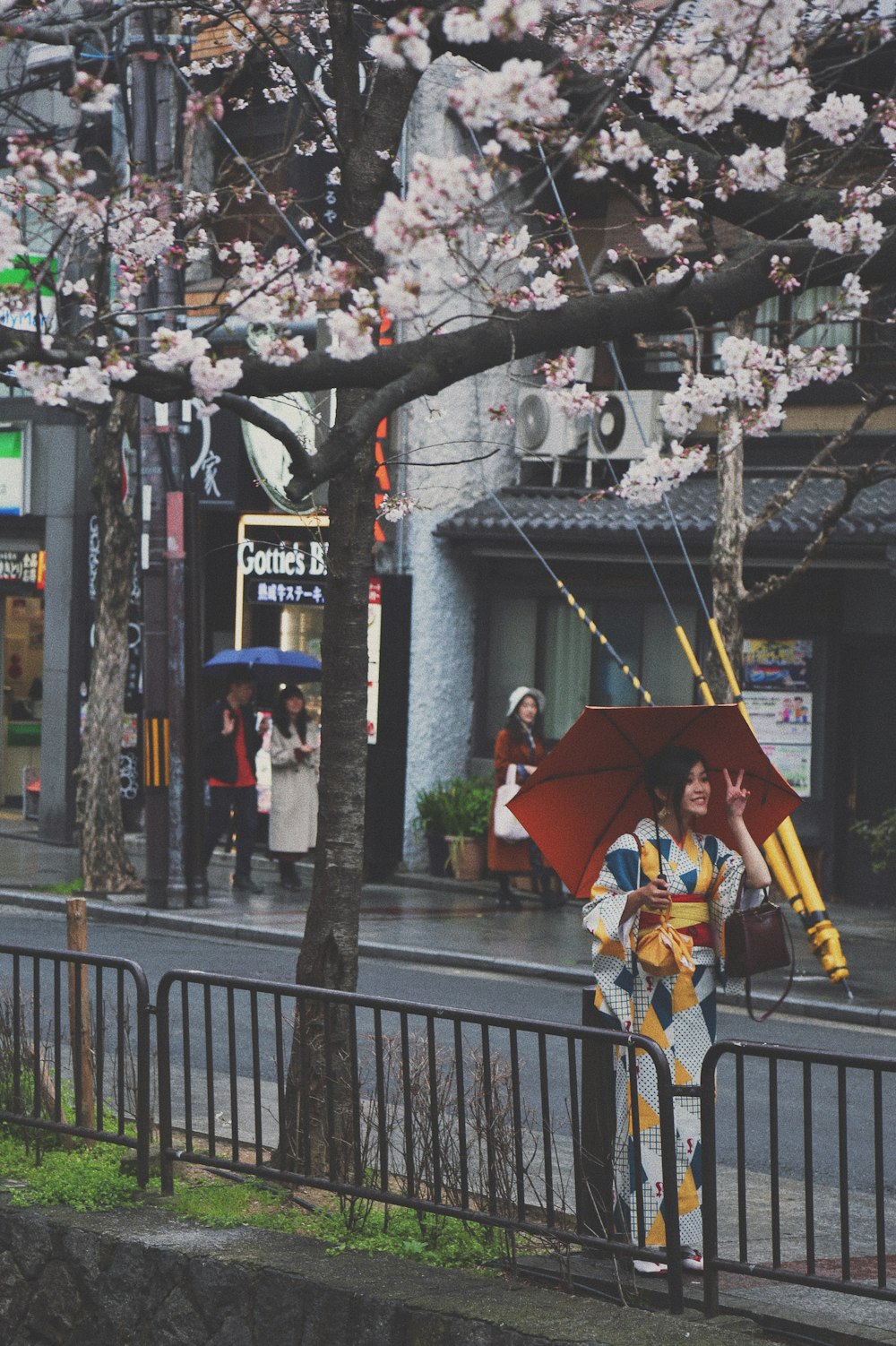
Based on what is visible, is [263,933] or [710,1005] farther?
[263,933]

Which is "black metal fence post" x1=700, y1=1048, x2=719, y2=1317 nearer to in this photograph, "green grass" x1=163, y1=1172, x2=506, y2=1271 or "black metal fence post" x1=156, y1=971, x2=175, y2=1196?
"green grass" x1=163, y1=1172, x2=506, y2=1271

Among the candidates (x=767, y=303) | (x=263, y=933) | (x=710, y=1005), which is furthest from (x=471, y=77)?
(x=767, y=303)

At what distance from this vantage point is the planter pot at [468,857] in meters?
20.0

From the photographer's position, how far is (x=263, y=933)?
52.4 feet

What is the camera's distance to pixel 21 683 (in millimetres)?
25984

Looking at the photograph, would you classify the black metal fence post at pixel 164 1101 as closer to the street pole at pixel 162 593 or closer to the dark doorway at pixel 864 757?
the street pole at pixel 162 593

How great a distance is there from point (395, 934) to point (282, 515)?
6.65 m

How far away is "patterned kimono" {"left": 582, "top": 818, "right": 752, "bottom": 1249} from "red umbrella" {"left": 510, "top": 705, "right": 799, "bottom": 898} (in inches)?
7.7

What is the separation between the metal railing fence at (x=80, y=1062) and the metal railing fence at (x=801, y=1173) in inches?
77.6

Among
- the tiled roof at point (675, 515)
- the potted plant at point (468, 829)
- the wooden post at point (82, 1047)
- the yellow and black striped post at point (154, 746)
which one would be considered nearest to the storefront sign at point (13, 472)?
the tiled roof at point (675, 515)

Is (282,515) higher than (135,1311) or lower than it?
higher

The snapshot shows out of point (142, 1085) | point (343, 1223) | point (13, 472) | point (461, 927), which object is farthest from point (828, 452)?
point (13, 472)

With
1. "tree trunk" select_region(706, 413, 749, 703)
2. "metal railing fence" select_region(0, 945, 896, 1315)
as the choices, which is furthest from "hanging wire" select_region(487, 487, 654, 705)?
"metal railing fence" select_region(0, 945, 896, 1315)

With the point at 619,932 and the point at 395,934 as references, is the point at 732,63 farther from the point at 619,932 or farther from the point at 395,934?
the point at 395,934
